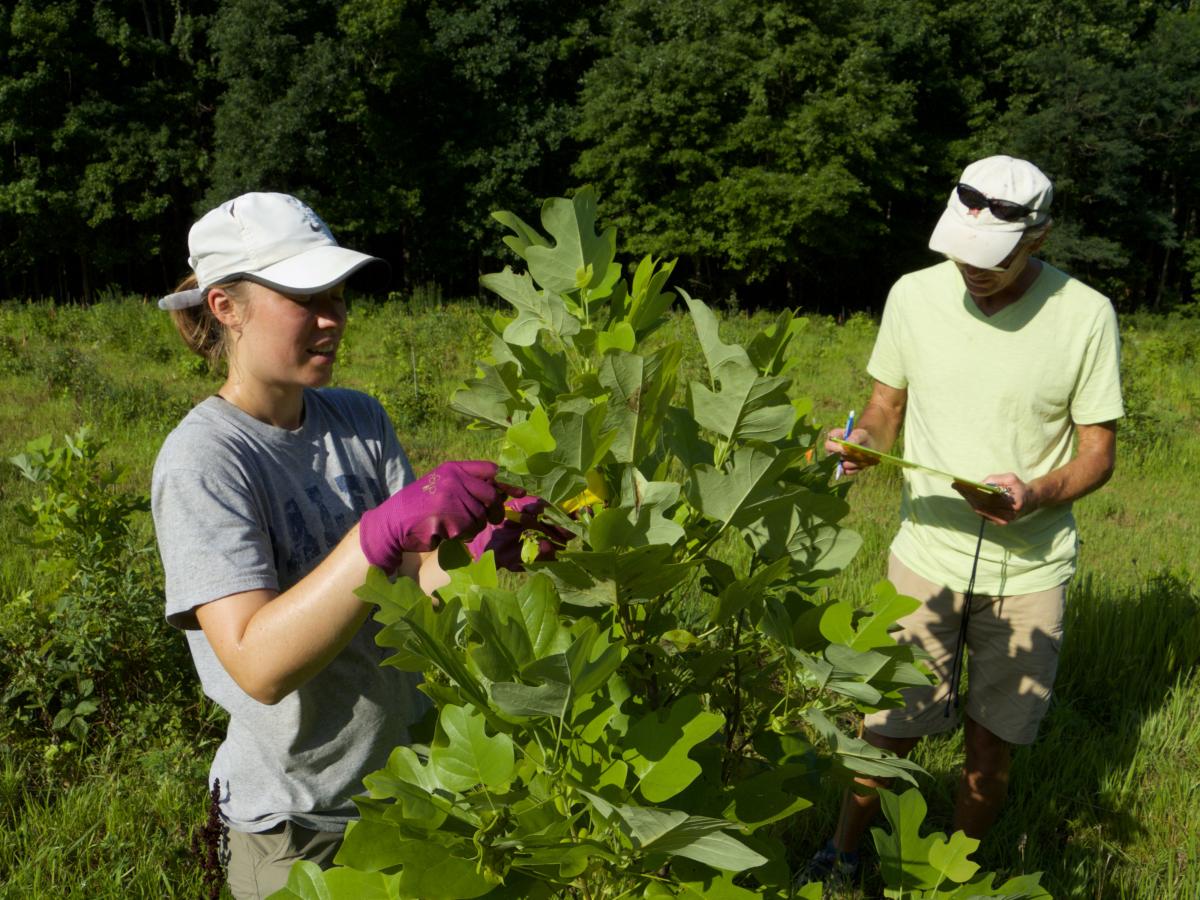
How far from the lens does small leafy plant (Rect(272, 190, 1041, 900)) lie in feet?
2.68

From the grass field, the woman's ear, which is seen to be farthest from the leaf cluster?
the woman's ear

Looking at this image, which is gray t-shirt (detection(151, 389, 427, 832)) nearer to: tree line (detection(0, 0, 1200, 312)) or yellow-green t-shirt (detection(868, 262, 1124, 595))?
yellow-green t-shirt (detection(868, 262, 1124, 595))

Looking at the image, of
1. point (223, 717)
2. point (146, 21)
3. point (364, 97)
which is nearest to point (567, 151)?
point (364, 97)

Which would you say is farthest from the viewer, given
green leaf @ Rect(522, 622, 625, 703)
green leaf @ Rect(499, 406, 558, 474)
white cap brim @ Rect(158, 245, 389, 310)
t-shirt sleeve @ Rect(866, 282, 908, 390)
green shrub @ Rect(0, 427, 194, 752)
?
green shrub @ Rect(0, 427, 194, 752)

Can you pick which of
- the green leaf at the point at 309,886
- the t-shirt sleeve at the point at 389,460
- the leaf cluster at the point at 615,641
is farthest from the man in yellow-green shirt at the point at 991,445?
the green leaf at the point at 309,886

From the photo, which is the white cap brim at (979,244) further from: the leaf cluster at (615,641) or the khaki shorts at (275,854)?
the khaki shorts at (275,854)

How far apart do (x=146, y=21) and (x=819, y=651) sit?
96.7ft

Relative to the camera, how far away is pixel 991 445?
2.45 meters

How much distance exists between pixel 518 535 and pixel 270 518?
631 millimetres

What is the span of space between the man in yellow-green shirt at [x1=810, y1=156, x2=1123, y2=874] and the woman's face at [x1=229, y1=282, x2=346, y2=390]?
1231mm

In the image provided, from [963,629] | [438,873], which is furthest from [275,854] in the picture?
[963,629]

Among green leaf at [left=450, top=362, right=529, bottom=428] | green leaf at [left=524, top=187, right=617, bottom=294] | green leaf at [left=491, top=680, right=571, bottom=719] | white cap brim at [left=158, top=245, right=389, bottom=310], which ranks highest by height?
green leaf at [left=524, top=187, right=617, bottom=294]

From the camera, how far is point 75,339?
11023 mm

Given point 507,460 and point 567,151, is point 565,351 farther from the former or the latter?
point 567,151
